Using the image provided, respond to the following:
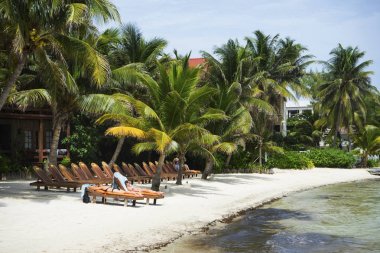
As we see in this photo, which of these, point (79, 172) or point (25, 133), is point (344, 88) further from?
point (79, 172)

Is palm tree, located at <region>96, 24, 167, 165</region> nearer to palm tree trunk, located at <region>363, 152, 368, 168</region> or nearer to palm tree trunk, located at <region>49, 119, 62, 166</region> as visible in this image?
palm tree trunk, located at <region>49, 119, 62, 166</region>

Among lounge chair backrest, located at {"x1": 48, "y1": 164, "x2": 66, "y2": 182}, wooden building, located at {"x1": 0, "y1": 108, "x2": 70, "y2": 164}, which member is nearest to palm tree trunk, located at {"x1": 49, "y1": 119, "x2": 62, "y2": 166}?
lounge chair backrest, located at {"x1": 48, "y1": 164, "x2": 66, "y2": 182}

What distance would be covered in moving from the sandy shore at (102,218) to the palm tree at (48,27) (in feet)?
11.5

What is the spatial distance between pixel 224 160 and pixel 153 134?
51.4 feet

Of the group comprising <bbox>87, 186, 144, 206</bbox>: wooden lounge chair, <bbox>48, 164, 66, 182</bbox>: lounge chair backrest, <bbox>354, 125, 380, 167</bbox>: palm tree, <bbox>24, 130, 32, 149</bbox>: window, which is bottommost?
<bbox>87, 186, 144, 206</bbox>: wooden lounge chair

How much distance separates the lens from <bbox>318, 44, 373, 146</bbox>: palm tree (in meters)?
43.1

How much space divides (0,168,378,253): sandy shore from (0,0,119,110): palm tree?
351 centimetres

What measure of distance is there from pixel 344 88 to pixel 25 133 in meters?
29.4

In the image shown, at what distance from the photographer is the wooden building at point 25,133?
23469mm

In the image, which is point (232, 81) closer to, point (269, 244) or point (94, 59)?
point (94, 59)

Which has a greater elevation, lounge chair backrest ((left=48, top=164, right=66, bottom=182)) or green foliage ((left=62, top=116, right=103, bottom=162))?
green foliage ((left=62, top=116, right=103, bottom=162))

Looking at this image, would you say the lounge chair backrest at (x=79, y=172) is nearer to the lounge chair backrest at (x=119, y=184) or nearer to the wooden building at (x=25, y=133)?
the lounge chair backrest at (x=119, y=184)

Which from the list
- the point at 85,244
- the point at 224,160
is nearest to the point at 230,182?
the point at 224,160

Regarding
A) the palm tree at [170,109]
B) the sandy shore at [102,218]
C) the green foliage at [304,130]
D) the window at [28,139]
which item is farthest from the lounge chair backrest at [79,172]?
A: the green foliage at [304,130]
